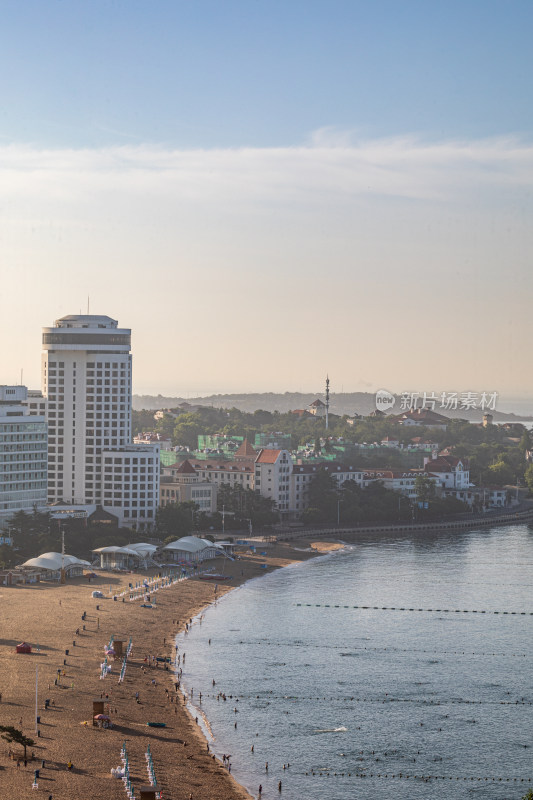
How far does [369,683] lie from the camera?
71.7 metres

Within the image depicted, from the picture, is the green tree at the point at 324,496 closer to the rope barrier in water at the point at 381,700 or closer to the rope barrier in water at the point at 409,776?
the rope barrier in water at the point at 381,700

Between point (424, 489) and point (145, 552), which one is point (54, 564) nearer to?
point (145, 552)

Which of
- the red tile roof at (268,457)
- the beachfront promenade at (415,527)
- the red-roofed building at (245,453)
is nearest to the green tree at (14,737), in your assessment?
the beachfront promenade at (415,527)

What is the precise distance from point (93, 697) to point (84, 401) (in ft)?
251

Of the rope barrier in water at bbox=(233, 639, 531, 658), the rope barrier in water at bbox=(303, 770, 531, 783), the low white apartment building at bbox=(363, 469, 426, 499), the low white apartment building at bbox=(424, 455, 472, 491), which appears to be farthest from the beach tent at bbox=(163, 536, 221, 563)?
the low white apartment building at bbox=(424, 455, 472, 491)

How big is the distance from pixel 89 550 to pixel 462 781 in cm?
6625

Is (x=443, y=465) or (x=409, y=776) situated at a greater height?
(x=443, y=465)

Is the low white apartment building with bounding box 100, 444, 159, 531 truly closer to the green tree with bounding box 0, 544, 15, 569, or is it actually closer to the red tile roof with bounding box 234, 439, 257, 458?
the green tree with bounding box 0, 544, 15, 569

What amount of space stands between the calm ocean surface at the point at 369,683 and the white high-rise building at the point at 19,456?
2772 centimetres

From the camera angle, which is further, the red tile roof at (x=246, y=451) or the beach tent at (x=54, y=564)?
the red tile roof at (x=246, y=451)

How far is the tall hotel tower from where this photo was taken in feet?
458

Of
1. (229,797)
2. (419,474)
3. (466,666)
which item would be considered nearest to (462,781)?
(229,797)

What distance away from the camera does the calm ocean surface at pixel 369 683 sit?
57562mm

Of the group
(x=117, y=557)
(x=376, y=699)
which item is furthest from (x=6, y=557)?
(x=376, y=699)
